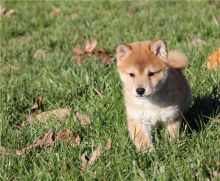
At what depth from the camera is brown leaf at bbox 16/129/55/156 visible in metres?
4.60

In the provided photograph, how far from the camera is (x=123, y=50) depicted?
500cm

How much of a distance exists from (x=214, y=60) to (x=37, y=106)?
2.02 metres

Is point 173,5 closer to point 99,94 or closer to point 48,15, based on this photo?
point 48,15

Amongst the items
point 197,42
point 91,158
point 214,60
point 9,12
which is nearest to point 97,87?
point 214,60

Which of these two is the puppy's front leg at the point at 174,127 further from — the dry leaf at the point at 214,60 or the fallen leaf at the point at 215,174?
the dry leaf at the point at 214,60

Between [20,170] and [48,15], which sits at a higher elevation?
[48,15]

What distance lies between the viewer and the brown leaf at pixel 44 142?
15.1 ft

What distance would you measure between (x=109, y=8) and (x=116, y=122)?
5.46 meters

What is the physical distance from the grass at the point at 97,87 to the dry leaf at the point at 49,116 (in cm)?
12

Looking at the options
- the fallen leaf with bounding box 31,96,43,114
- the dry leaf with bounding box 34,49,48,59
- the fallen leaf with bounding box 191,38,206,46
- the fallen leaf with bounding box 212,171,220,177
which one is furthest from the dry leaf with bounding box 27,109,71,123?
the fallen leaf with bounding box 191,38,206,46

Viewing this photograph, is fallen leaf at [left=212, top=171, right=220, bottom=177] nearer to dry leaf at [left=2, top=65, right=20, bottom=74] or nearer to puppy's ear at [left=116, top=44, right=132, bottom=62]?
puppy's ear at [left=116, top=44, right=132, bottom=62]

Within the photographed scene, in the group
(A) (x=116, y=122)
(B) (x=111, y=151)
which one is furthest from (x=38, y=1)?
(B) (x=111, y=151)

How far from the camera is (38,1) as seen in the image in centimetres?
1136

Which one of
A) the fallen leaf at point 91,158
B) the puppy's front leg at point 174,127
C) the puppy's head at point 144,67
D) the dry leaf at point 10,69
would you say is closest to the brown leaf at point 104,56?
the dry leaf at point 10,69
